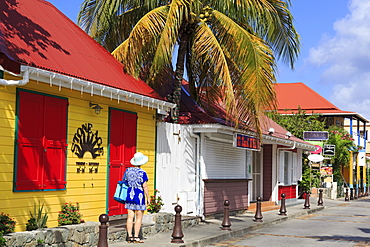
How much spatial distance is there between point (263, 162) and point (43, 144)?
15628 mm

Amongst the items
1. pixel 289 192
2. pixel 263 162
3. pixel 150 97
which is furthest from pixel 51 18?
pixel 289 192

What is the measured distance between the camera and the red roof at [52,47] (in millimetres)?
9805

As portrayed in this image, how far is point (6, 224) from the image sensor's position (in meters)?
8.98

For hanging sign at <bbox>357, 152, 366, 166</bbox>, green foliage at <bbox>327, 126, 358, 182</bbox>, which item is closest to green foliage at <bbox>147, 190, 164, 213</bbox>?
green foliage at <bbox>327, 126, 358, 182</bbox>

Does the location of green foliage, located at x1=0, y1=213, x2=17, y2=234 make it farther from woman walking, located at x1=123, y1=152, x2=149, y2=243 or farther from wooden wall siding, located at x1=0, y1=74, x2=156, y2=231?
woman walking, located at x1=123, y1=152, x2=149, y2=243

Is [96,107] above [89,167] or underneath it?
above

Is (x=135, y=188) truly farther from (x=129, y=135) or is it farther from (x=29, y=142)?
(x=29, y=142)

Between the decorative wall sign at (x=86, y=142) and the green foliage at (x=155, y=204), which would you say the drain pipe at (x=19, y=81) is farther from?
the green foliage at (x=155, y=204)

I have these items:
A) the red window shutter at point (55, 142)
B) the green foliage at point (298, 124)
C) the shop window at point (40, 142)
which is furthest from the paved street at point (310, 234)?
the green foliage at point (298, 124)

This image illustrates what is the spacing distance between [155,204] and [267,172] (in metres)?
11.6

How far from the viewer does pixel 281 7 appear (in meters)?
16.1

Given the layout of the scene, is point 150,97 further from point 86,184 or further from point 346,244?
point 346,244

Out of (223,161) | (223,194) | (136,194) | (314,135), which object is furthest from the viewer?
(314,135)

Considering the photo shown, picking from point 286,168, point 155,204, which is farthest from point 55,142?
point 286,168
